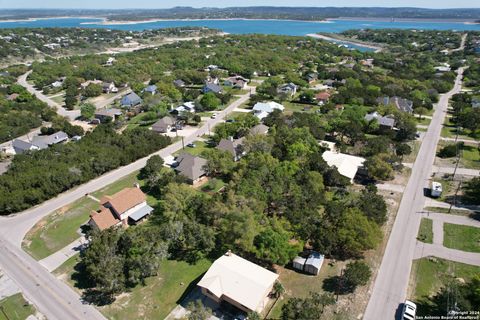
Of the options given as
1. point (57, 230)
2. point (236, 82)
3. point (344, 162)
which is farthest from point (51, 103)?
point (344, 162)

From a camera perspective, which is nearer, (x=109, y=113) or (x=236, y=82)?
(x=109, y=113)

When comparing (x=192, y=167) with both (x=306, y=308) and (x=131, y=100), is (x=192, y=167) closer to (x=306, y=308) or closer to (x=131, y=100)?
(x=306, y=308)

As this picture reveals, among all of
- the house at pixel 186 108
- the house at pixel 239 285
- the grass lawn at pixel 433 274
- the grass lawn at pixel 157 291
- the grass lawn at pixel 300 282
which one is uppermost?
the house at pixel 186 108

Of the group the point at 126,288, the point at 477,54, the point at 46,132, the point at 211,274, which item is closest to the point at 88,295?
the point at 126,288

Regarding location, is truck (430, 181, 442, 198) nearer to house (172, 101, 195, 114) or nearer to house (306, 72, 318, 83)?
house (172, 101, 195, 114)

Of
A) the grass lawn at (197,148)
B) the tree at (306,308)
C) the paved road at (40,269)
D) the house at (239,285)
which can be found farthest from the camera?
the grass lawn at (197,148)

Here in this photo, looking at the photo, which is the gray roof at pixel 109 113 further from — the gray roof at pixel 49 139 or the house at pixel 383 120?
the house at pixel 383 120

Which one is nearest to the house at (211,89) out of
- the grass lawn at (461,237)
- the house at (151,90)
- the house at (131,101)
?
the house at (151,90)
